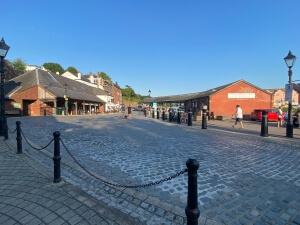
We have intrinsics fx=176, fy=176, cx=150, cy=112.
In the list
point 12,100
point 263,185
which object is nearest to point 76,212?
point 263,185

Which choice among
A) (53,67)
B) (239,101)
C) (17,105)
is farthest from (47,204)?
(53,67)

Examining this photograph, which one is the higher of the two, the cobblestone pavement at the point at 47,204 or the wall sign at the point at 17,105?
the wall sign at the point at 17,105

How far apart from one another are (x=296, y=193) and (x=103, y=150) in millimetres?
5307

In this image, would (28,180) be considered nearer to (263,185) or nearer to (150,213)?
(150,213)

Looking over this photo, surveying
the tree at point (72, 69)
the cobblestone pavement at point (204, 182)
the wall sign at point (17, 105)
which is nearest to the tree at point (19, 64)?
the tree at point (72, 69)

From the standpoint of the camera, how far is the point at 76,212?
2.57 m

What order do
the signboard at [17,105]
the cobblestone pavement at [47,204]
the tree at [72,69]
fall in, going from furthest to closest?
the tree at [72,69] → the signboard at [17,105] → the cobblestone pavement at [47,204]

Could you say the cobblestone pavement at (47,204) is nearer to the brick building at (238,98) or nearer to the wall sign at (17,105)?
the brick building at (238,98)

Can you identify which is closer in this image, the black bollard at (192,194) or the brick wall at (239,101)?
the black bollard at (192,194)

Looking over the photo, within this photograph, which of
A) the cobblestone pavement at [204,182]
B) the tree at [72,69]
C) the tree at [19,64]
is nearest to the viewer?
the cobblestone pavement at [204,182]

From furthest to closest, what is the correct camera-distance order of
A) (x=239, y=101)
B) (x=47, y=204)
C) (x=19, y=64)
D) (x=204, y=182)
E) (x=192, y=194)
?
1. (x=19, y=64)
2. (x=239, y=101)
3. (x=204, y=182)
4. (x=47, y=204)
5. (x=192, y=194)

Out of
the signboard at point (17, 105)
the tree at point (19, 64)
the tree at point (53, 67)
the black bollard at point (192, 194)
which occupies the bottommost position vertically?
the black bollard at point (192, 194)

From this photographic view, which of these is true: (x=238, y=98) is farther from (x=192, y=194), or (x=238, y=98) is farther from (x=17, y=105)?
(x=17, y=105)

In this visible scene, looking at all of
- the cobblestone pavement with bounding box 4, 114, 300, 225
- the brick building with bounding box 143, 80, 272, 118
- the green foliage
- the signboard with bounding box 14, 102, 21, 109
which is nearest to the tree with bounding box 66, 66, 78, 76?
the green foliage
